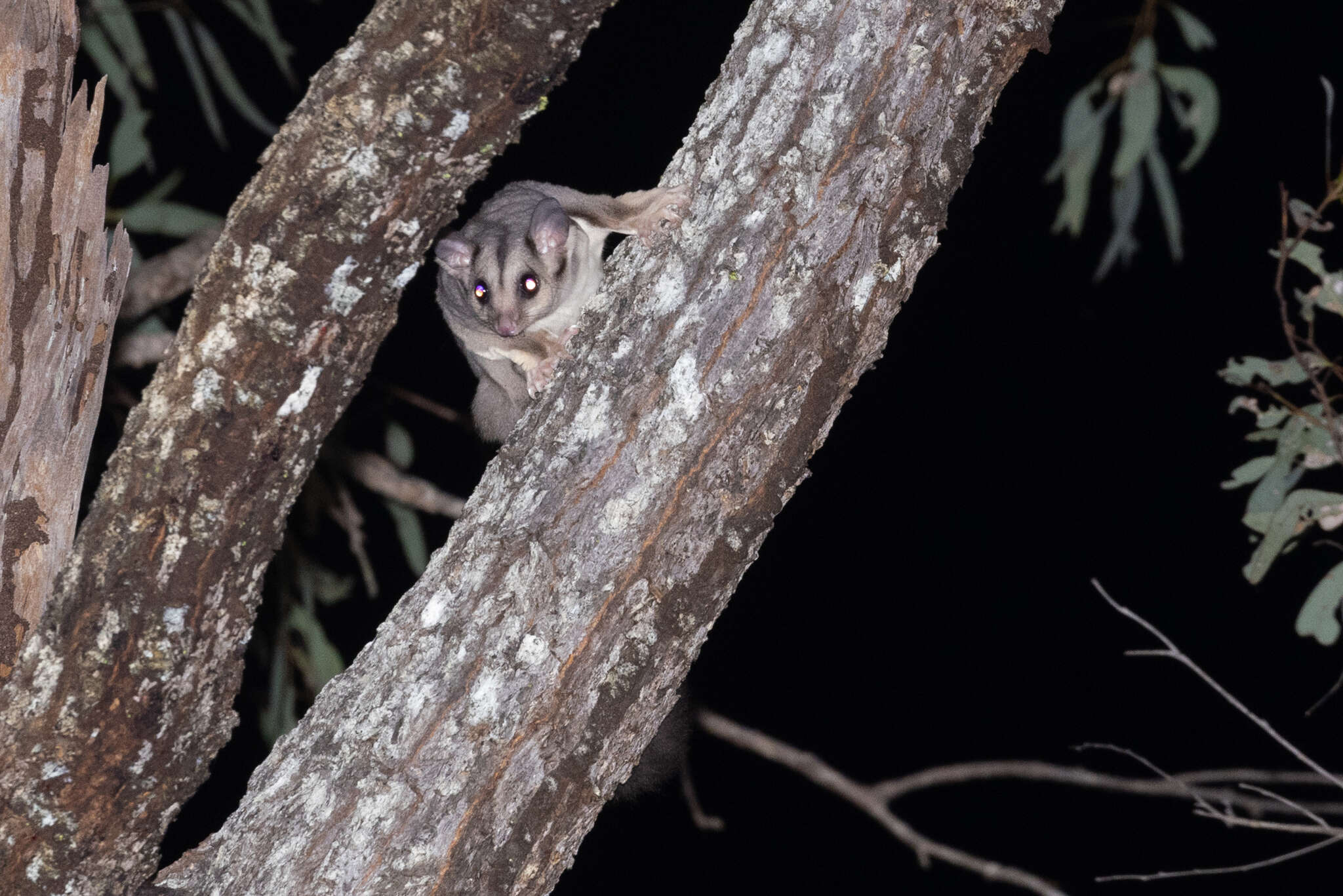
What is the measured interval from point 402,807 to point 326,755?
0.14 meters

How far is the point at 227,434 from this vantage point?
1.79m

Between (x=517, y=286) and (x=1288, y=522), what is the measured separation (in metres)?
1.87

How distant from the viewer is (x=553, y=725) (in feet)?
5.27

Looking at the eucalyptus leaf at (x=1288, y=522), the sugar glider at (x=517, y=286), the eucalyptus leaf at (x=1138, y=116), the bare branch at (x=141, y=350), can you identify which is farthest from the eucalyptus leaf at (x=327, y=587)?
the eucalyptus leaf at (x=1288, y=522)

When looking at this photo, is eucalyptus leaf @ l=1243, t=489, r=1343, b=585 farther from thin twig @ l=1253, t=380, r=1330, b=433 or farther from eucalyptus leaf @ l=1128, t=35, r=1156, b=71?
eucalyptus leaf @ l=1128, t=35, r=1156, b=71

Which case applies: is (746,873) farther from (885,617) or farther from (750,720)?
(885,617)

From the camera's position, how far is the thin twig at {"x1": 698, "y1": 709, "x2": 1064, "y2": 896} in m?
3.15

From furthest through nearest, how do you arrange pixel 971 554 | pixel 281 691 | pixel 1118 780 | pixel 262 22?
1. pixel 971 554
2. pixel 281 691
3. pixel 262 22
4. pixel 1118 780

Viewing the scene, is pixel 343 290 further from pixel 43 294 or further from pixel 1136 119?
pixel 1136 119

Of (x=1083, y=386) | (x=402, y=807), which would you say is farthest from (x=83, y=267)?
(x=1083, y=386)

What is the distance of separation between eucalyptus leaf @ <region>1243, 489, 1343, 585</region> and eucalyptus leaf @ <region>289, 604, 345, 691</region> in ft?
9.77

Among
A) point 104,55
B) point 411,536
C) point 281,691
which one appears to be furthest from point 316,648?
point 104,55

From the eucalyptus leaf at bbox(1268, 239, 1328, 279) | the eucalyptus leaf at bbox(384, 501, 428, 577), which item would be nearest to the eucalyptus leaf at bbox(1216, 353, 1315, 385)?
the eucalyptus leaf at bbox(1268, 239, 1328, 279)

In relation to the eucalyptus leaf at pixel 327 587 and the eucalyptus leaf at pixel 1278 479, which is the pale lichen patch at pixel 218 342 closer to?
the eucalyptus leaf at pixel 1278 479
